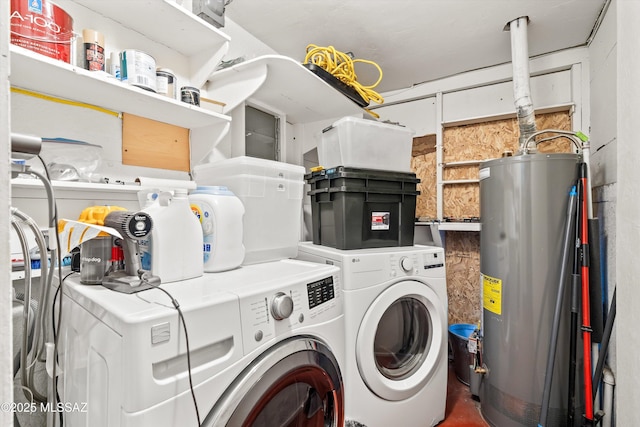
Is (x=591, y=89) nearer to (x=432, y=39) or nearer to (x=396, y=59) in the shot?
(x=432, y=39)

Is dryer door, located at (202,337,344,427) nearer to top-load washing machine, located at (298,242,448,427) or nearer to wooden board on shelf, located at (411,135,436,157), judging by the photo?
top-load washing machine, located at (298,242,448,427)

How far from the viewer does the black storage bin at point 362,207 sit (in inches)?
58.6

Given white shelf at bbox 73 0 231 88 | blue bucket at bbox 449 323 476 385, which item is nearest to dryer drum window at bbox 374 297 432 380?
blue bucket at bbox 449 323 476 385

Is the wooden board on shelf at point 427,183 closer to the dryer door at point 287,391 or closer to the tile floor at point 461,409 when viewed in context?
the tile floor at point 461,409

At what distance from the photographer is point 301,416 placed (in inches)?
37.7

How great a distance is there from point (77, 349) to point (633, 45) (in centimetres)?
157

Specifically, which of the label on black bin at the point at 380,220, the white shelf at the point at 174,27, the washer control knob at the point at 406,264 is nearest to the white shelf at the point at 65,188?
the white shelf at the point at 174,27

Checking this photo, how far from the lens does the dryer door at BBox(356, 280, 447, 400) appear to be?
1279 mm

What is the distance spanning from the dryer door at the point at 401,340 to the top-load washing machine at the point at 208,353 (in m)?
0.28

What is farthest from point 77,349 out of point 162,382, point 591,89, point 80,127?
Answer: point 591,89

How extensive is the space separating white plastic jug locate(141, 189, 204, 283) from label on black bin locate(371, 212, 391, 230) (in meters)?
0.89

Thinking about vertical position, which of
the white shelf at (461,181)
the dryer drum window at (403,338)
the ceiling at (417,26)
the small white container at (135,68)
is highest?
the ceiling at (417,26)

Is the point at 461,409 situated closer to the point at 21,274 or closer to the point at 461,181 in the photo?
the point at 461,181

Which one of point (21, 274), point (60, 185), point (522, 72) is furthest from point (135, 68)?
point (522, 72)
